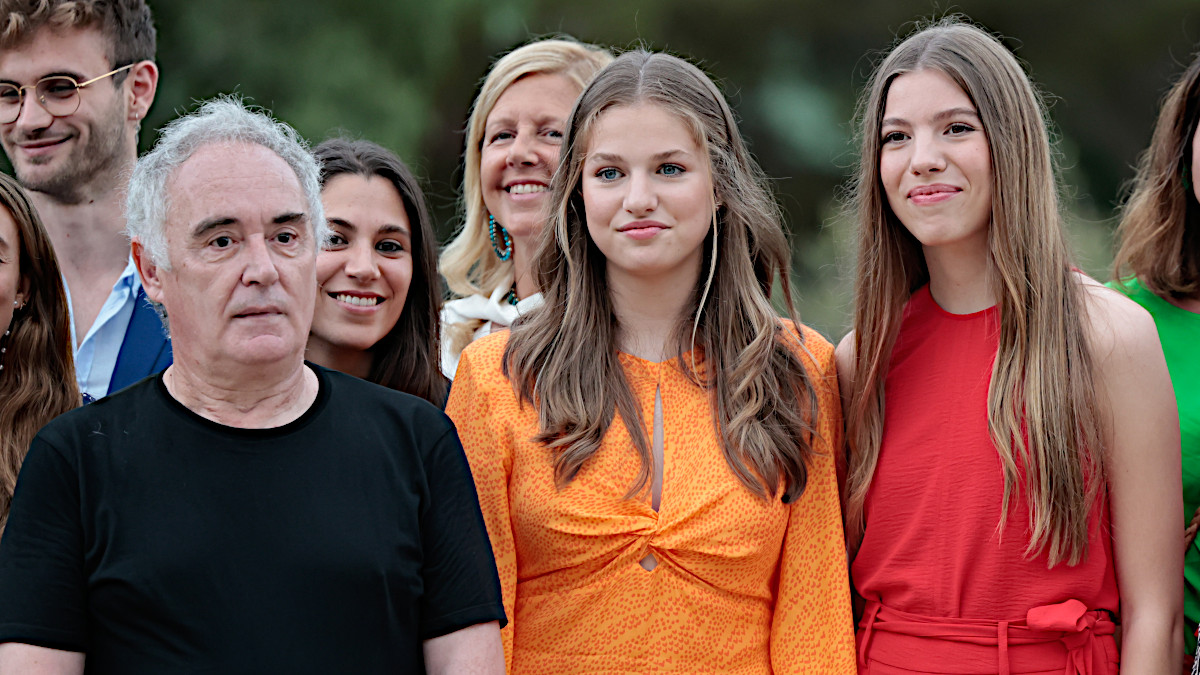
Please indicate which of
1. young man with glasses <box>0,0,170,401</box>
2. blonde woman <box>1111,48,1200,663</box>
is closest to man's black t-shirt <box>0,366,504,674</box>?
young man with glasses <box>0,0,170,401</box>

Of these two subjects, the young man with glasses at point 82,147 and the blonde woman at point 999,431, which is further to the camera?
the young man with glasses at point 82,147

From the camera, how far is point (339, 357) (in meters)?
3.10

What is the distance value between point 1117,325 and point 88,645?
2.03 meters

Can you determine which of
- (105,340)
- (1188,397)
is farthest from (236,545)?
(1188,397)

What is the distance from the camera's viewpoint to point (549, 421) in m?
2.53

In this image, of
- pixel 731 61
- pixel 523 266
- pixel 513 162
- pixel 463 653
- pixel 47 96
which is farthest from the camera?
pixel 731 61

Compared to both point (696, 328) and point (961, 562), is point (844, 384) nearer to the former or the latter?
point (696, 328)

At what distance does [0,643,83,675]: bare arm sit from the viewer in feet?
6.07

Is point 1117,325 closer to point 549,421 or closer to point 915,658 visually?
point 915,658

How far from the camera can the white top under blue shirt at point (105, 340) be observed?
310cm

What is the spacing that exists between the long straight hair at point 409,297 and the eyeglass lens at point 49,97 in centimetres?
76

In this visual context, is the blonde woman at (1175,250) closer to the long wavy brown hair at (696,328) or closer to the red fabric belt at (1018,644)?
the red fabric belt at (1018,644)

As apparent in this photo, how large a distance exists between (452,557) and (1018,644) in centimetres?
117

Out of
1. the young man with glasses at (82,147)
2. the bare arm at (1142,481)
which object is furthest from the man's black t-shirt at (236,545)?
the bare arm at (1142,481)
